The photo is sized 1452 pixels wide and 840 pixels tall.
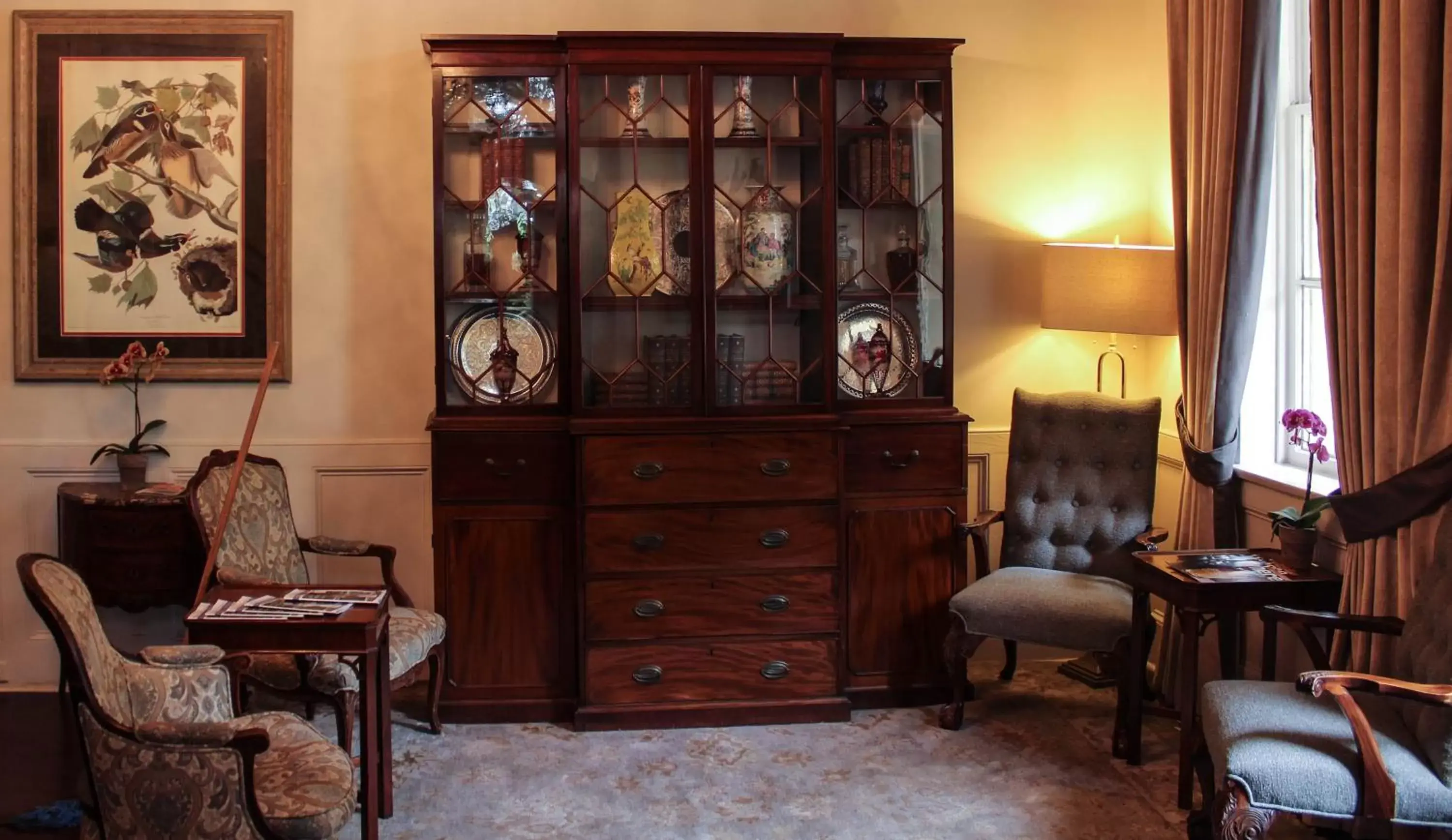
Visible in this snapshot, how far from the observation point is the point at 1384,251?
3.42m

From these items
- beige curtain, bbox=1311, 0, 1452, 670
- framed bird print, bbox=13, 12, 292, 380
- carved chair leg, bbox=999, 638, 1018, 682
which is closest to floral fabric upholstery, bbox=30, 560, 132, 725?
framed bird print, bbox=13, 12, 292, 380

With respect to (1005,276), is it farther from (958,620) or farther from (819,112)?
(958,620)

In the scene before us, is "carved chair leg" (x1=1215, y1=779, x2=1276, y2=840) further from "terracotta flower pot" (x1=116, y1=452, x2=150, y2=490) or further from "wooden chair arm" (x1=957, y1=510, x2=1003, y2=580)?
"terracotta flower pot" (x1=116, y1=452, x2=150, y2=490)

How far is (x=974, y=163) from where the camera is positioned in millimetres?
5160

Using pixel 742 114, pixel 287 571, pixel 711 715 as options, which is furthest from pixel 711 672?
pixel 742 114

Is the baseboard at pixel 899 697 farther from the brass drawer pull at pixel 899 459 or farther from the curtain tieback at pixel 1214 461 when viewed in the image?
the curtain tieback at pixel 1214 461

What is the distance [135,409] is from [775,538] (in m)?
2.33

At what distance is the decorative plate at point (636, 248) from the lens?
4656 millimetres

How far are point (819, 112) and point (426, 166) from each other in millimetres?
1415

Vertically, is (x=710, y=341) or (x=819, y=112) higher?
(x=819, y=112)

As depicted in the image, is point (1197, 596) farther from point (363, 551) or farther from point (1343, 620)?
point (363, 551)

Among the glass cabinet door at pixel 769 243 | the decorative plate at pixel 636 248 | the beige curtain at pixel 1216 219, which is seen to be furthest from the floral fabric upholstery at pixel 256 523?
the beige curtain at pixel 1216 219

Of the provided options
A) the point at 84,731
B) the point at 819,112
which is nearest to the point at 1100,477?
the point at 819,112

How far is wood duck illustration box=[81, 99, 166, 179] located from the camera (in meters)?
4.93
